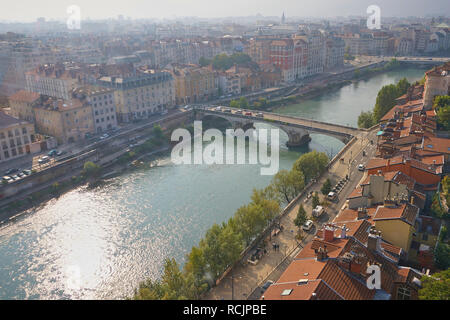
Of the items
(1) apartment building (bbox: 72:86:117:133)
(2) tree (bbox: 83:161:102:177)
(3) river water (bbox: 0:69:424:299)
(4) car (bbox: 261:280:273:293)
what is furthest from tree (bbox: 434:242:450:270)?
(1) apartment building (bbox: 72:86:117:133)

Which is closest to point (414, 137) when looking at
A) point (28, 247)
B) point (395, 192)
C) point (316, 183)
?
point (316, 183)

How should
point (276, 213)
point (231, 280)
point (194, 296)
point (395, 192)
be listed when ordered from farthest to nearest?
point (276, 213) → point (395, 192) → point (231, 280) → point (194, 296)

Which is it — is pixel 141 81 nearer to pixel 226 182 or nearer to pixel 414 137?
pixel 226 182

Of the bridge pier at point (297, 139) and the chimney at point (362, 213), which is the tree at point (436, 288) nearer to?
the chimney at point (362, 213)

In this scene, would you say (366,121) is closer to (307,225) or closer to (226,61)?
(307,225)

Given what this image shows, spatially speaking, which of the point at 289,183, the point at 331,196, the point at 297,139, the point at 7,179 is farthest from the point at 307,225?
the point at 7,179

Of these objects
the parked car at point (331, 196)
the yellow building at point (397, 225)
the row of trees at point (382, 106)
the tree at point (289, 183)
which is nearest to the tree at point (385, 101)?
the row of trees at point (382, 106)
